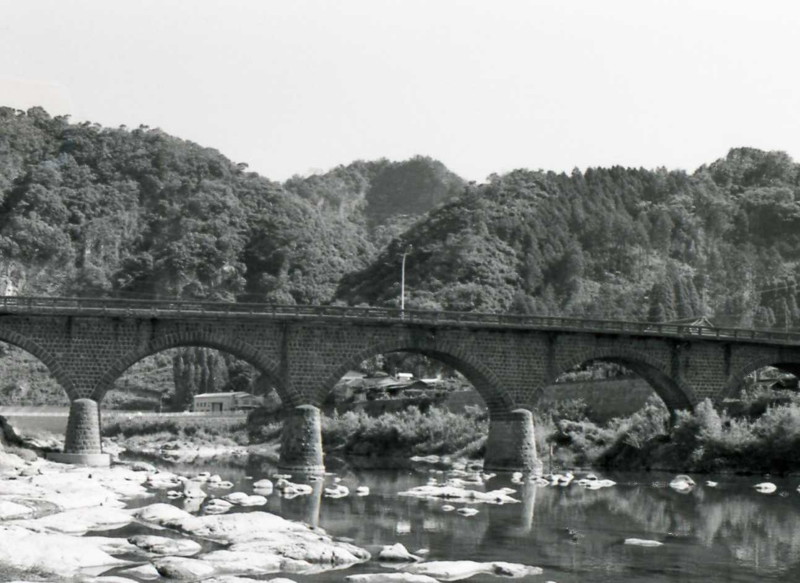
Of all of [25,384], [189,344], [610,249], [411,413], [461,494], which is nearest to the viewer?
[461,494]

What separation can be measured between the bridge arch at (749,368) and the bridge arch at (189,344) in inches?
781

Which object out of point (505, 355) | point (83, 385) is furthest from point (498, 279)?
point (83, 385)

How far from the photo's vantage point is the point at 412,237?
117 meters

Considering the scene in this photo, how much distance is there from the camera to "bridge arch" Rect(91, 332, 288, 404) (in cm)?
4756

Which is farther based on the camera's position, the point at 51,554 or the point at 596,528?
the point at 596,528

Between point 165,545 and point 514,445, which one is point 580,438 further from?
point 165,545

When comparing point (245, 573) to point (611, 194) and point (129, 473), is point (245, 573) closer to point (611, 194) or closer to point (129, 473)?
point (129, 473)

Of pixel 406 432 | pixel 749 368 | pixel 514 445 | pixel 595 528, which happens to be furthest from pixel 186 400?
pixel 595 528

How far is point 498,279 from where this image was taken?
4102 inches

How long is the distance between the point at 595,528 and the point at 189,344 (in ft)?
71.1

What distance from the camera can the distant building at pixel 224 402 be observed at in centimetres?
8981

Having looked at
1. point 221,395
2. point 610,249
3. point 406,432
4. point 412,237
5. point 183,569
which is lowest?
point 406,432

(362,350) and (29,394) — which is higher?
(362,350)

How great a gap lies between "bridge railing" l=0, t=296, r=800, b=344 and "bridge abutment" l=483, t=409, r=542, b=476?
384 cm
